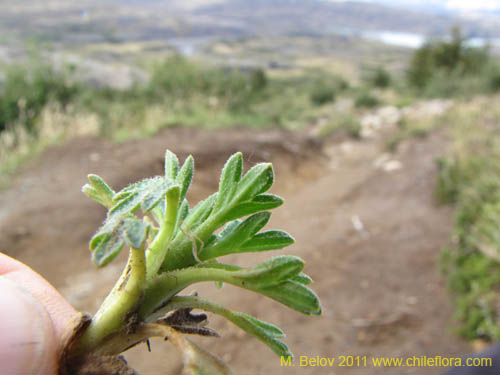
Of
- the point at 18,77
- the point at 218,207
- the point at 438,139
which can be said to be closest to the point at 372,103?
the point at 438,139

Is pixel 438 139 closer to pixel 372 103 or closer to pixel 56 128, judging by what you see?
pixel 372 103

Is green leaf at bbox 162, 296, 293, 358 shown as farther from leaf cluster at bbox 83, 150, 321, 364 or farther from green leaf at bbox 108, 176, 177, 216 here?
green leaf at bbox 108, 176, 177, 216

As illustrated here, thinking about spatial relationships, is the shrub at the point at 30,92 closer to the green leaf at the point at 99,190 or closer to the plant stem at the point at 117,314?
the green leaf at the point at 99,190

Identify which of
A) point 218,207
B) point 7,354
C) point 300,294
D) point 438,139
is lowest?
point 438,139

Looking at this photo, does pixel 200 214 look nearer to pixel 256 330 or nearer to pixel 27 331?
pixel 256 330

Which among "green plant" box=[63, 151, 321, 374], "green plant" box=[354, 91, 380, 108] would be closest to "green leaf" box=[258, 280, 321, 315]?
"green plant" box=[63, 151, 321, 374]

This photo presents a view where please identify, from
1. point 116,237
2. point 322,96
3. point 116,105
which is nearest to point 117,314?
point 116,237
